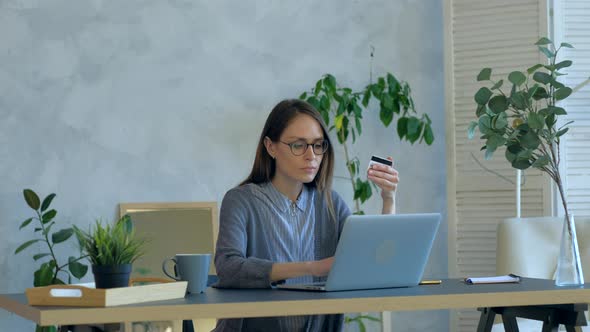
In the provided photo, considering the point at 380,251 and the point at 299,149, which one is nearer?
the point at 380,251

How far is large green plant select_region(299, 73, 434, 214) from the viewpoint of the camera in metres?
4.42

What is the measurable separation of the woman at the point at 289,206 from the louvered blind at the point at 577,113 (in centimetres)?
207

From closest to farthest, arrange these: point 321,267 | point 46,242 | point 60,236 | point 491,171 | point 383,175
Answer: point 321,267
point 383,175
point 60,236
point 46,242
point 491,171

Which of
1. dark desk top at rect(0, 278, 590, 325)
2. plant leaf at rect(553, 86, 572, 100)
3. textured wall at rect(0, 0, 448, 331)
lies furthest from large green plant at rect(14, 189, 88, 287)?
plant leaf at rect(553, 86, 572, 100)

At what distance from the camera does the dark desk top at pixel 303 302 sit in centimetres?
182

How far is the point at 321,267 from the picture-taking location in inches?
88.2

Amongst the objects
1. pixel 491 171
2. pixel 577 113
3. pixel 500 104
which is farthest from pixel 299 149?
pixel 577 113

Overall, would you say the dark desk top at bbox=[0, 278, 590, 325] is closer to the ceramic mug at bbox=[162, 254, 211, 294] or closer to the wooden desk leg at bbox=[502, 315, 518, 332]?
the ceramic mug at bbox=[162, 254, 211, 294]

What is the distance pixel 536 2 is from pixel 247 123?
5.17 ft

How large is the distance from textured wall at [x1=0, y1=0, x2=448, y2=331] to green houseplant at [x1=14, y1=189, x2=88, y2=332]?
2.9 inches

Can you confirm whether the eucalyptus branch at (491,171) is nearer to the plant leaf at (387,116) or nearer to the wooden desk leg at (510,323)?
the plant leaf at (387,116)

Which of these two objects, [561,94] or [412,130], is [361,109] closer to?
[412,130]

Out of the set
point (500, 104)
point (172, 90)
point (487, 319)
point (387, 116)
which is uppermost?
point (172, 90)

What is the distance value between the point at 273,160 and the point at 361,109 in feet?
6.35
